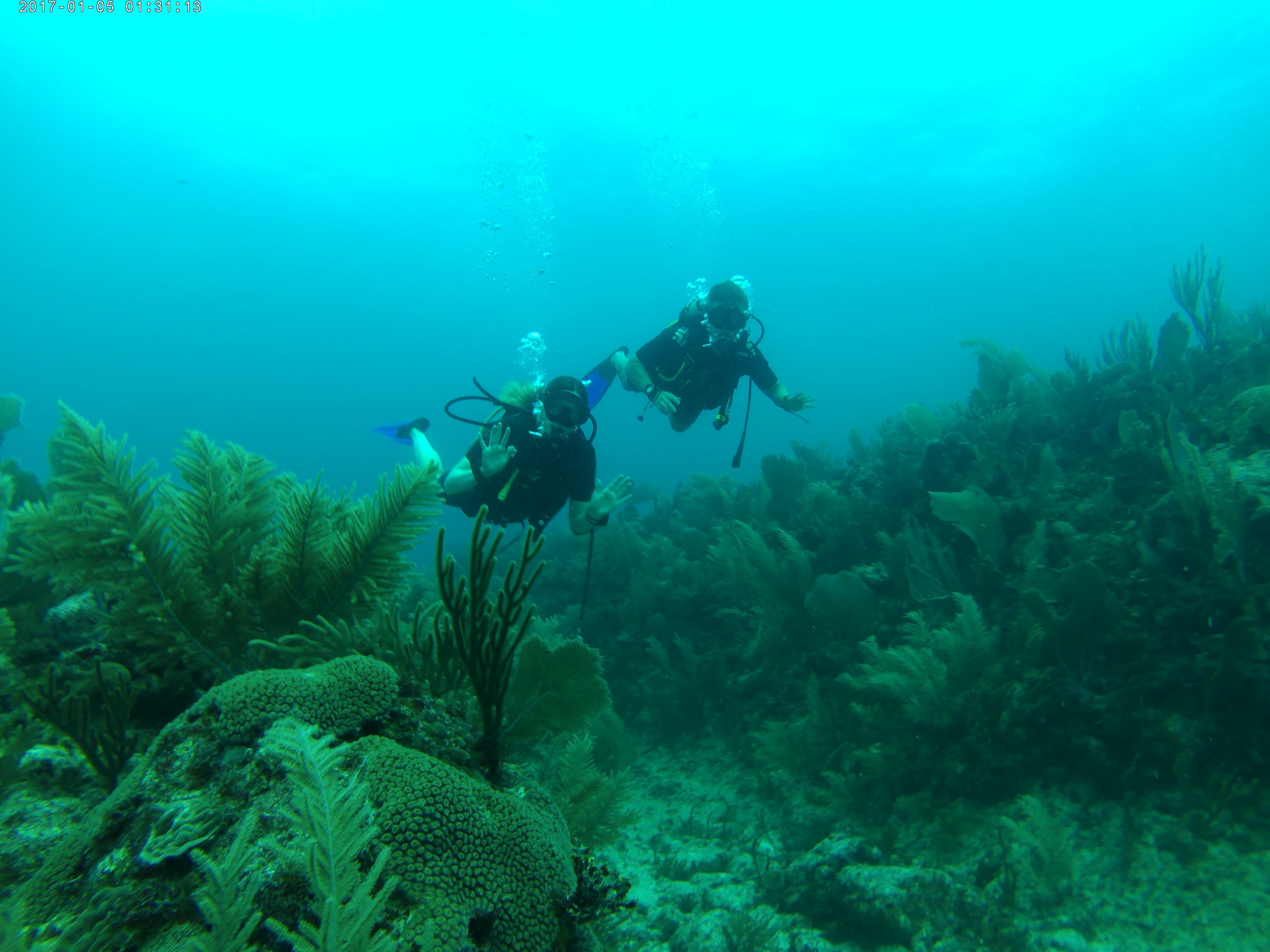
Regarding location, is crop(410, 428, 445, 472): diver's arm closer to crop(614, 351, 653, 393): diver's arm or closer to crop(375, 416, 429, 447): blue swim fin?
crop(375, 416, 429, 447): blue swim fin

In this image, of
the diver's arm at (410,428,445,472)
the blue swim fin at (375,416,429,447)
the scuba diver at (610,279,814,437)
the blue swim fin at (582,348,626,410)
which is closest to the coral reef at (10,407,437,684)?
the diver's arm at (410,428,445,472)

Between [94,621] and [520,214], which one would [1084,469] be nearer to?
[94,621]

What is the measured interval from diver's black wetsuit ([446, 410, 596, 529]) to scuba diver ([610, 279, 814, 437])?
2212 mm

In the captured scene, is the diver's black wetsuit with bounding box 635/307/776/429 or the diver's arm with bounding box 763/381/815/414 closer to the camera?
the diver's arm with bounding box 763/381/815/414

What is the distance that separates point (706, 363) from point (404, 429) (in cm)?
437

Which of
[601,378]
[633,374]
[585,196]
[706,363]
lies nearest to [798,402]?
[706,363]

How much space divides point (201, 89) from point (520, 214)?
29298 mm

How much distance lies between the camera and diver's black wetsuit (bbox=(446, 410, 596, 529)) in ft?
16.2

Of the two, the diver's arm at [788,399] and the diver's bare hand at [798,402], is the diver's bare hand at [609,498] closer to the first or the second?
the diver's arm at [788,399]

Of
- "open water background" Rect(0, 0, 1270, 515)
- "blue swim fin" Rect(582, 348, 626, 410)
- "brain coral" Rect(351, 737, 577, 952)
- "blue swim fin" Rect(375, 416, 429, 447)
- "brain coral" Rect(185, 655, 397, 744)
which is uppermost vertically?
"open water background" Rect(0, 0, 1270, 515)

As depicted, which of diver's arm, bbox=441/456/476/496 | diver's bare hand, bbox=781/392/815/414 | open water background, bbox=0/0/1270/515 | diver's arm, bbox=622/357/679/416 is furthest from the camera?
open water background, bbox=0/0/1270/515

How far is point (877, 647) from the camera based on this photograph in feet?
14.0

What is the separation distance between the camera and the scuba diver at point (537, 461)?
4859mm

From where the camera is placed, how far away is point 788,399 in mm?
7082
